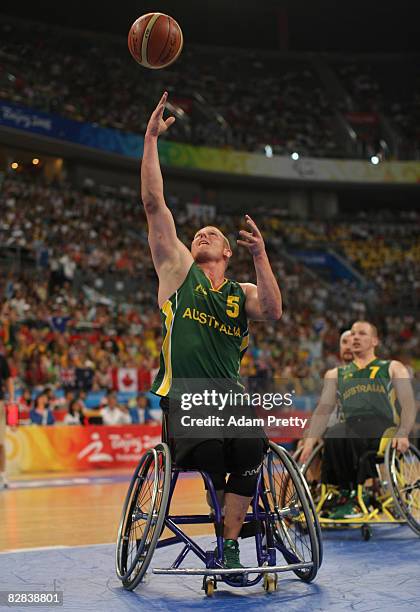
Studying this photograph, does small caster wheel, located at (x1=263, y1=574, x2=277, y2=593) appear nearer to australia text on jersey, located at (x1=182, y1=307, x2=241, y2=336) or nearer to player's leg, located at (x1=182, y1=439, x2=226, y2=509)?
player's leg, located at (x1=182, y1=439, x2=226, y2=509)

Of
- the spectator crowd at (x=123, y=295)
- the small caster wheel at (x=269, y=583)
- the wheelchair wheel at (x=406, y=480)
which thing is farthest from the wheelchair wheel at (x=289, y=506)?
the spectator crowd at (x=123, y=295)

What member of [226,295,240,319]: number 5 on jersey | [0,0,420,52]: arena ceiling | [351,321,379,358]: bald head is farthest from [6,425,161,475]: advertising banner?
[0,0,420,52]: arena ceiling

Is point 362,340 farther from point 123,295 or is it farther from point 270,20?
point 270,20

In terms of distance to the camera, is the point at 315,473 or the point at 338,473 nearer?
the point at 338,473

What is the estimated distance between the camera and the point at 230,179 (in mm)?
31766

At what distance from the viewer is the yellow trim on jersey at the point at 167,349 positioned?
4.73 m

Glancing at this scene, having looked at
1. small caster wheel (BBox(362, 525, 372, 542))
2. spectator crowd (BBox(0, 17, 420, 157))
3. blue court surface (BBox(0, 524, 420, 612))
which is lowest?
small caster wheel (BBox(362, 525, 372, 542))

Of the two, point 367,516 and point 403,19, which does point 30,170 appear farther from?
point 367,516

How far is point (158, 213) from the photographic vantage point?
4707 millimetres

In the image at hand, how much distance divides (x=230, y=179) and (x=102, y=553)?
1051 inches

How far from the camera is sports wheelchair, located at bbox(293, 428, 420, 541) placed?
21.1 ft

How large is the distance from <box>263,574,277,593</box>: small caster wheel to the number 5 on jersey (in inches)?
57.4

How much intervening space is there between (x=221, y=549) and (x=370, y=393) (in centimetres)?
289

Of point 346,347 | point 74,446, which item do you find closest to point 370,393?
point 346,347
